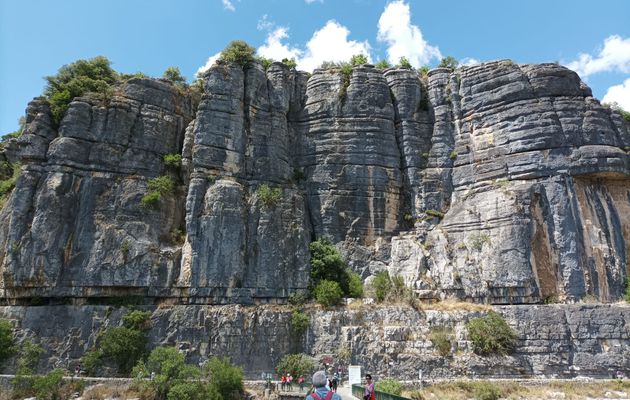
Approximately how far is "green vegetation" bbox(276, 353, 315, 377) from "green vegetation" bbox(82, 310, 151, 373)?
260 inches

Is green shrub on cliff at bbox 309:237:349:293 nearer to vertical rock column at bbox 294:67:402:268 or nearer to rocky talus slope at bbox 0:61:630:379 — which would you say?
rocky talus slope at bbox 0:61:630:379

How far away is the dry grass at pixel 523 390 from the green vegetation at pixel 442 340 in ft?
10.6

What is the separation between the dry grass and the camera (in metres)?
17.4

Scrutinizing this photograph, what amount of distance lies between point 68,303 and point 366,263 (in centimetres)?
1651

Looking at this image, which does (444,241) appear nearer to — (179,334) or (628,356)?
(628,356)

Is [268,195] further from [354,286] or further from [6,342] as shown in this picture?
[6,342]

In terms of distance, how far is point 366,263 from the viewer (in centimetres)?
2786

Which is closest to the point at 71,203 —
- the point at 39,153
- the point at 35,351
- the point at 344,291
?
the point at 39,153

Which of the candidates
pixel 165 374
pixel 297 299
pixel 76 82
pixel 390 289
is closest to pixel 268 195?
pixel 297 299

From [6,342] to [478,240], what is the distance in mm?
23990

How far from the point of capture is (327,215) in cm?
2870

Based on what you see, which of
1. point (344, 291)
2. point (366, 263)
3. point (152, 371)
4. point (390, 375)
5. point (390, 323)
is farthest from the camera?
point (366, 263)

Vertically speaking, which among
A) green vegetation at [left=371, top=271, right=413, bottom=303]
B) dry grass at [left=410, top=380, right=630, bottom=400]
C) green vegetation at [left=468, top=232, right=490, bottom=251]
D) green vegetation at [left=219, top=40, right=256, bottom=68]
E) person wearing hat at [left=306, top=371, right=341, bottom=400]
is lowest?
dry grass at [left=410, top=380, right=630, bottom=400]

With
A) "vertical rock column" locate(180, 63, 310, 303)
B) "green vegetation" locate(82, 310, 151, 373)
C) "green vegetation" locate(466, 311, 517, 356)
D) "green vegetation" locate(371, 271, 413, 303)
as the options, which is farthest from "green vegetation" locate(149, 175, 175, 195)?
"green vegetation" locate(466, 311, 517, 356)
